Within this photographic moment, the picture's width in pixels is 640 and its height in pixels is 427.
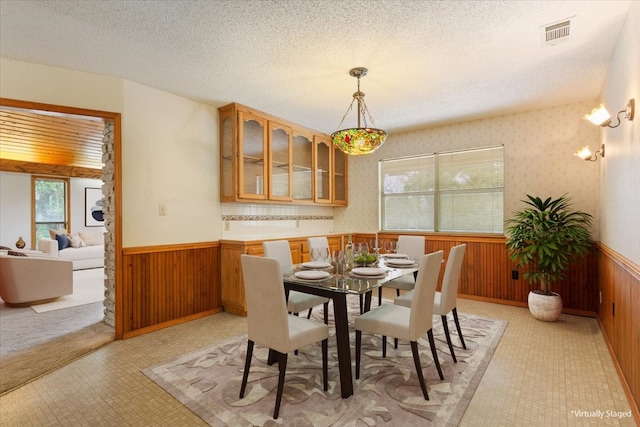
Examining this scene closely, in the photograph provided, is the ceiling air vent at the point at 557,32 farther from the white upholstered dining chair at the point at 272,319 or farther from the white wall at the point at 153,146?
the white wall at the point at 153,146

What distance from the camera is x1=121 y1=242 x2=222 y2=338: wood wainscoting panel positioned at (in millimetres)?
3115

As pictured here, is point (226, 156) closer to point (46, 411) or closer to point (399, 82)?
point (399, 82)

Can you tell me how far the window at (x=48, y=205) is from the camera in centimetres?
743

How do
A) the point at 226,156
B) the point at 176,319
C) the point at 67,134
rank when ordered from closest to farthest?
the point at 176,319
the point at 226,156
the point at 67,134

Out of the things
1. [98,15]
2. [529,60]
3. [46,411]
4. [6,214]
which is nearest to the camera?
[46,411]

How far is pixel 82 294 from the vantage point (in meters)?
4.74

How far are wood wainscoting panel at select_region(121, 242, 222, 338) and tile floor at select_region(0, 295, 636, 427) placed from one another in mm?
296

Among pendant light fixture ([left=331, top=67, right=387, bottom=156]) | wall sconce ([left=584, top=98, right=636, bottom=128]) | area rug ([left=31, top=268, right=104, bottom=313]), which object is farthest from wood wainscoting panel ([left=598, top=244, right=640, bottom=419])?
area rug ([left=31, top=268, right=104, bottom=313])

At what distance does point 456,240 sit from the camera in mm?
4418

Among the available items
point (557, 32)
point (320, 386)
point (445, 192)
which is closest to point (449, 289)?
point (320, 386)

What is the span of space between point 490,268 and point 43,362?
15.6ft

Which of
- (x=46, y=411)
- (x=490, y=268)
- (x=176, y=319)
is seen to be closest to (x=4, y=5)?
(x=46, y=411)

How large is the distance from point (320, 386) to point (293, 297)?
2.80ft

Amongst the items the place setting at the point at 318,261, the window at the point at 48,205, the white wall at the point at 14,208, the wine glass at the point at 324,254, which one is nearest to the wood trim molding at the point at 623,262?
the place setting at the point at 318,261
